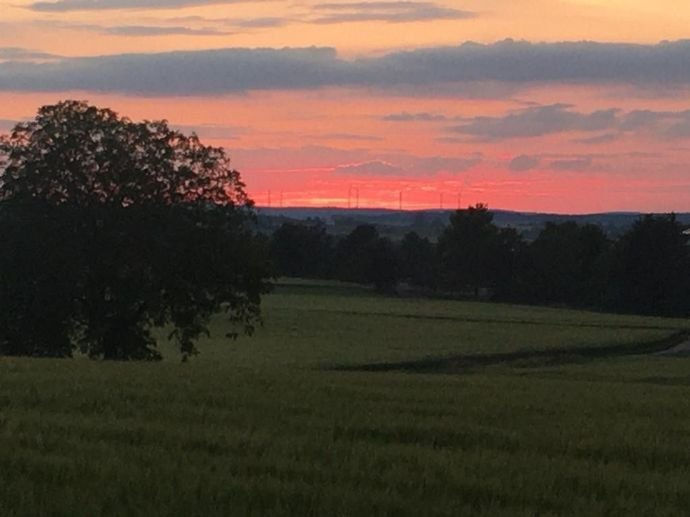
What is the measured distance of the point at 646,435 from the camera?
1242 cm

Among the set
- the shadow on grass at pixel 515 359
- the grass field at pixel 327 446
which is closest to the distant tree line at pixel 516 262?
the shadow on grass at pixel 515 359

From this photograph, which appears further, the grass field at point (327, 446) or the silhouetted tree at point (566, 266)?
the silhouetted tree at point (566, 266)

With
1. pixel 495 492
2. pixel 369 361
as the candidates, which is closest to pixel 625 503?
pixel 495 492

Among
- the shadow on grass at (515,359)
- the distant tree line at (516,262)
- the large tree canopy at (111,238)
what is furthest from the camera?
the distant tree line at (516,262)

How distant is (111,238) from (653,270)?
294 ft

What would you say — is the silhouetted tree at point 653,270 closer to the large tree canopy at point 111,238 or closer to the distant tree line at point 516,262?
the distant tree line at point 516,262

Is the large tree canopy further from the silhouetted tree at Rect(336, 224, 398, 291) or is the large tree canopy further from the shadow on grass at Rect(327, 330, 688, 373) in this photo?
the silhouetted tree at Rect(336, 224, 398, 291)

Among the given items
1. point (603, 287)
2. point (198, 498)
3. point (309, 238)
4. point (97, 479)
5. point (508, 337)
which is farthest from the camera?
point (309, 238)

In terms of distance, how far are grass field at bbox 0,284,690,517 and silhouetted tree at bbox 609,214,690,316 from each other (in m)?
95.1

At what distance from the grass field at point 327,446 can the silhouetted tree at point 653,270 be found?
95.1 metres

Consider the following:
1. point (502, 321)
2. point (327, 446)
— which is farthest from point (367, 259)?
point (327, 446)

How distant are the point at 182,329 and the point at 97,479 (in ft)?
93.3

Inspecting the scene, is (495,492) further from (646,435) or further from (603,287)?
(603,287)

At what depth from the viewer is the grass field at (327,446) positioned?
26.1 ft
